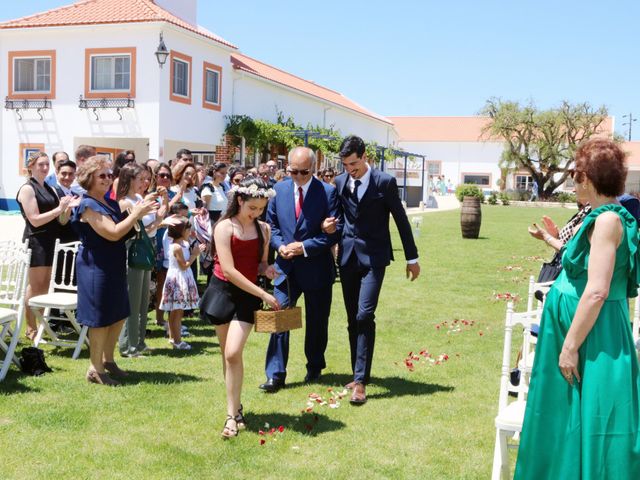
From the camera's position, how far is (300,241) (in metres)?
6.44

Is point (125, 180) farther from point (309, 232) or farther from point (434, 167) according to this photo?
point (434, 167)

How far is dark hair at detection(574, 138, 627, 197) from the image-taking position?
11.7ft

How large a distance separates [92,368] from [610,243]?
15.0 ft

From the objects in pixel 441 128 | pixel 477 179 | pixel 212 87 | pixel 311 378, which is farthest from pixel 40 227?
pixel 441 128

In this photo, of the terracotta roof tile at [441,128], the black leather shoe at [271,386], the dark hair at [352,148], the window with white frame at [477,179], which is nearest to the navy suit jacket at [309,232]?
the dark hair at [352,148]

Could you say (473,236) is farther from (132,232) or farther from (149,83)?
(132,232)

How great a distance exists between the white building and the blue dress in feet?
64.9

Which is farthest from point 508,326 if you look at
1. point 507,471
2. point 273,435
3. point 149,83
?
point 149,83

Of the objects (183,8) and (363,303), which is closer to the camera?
(363,303)

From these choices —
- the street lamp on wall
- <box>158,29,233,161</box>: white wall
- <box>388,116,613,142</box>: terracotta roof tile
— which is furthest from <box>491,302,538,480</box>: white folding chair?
<box>388,116,613,142</box>: terracotta roof tile

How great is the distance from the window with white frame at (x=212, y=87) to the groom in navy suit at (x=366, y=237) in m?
23.1

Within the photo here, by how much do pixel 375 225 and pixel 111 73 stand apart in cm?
2186

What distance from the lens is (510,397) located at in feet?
20.5

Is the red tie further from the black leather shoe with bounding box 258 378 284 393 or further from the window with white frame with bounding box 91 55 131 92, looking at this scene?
the window with white frame with bounding box 91 55 131 92
